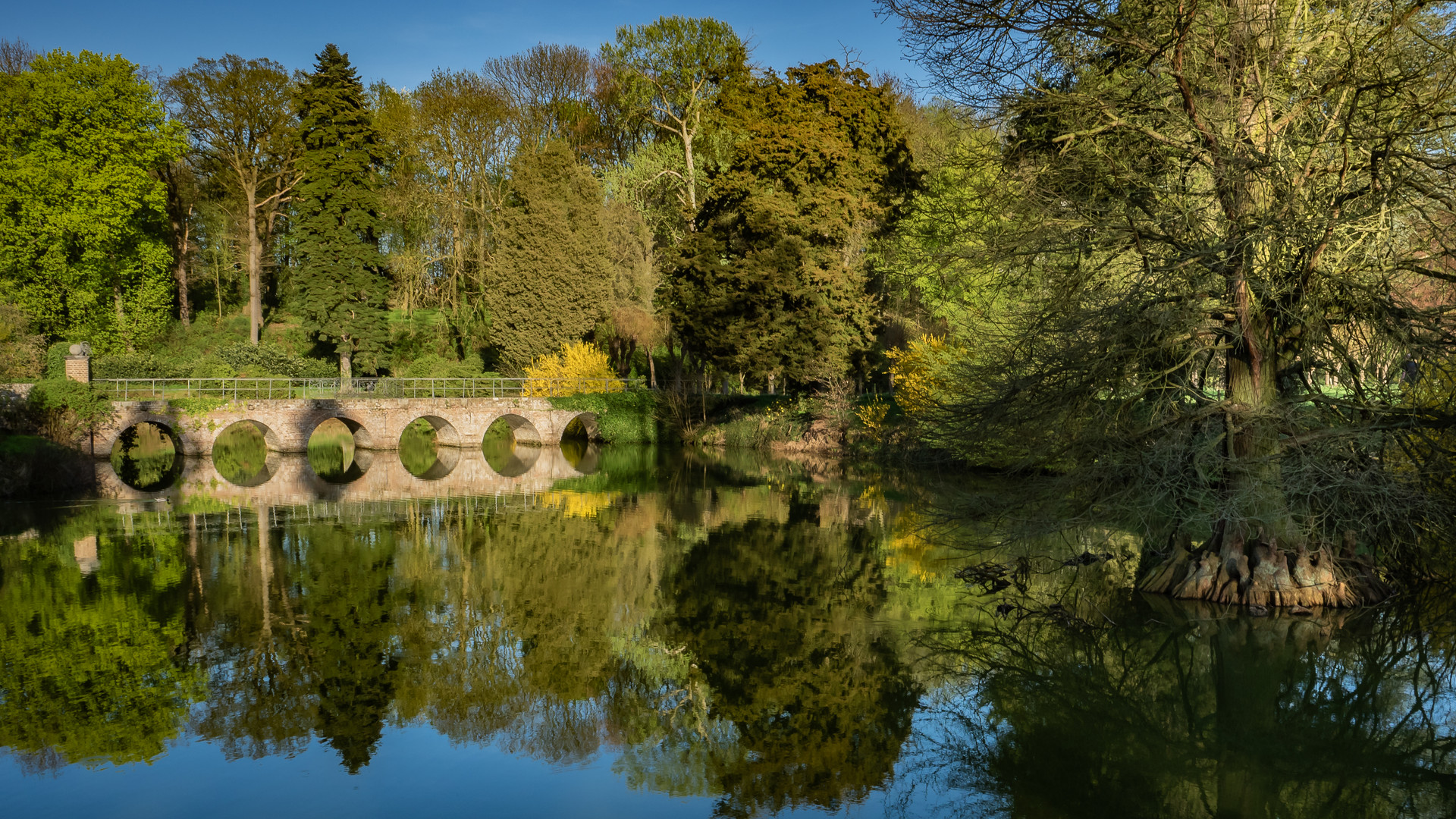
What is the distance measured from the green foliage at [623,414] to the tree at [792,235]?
238 inches

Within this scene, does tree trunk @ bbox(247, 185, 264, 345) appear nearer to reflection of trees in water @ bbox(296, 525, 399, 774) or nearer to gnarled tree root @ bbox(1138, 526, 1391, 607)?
reflection of trees in water @ bbox(296, 525, 399, 774)

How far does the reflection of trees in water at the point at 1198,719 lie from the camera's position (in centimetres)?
686

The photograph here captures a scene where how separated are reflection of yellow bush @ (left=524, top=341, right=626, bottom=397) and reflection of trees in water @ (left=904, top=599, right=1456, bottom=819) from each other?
92.3ft

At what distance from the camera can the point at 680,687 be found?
9344mm

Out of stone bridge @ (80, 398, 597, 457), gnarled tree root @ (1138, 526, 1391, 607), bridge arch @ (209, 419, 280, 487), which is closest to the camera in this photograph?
gnarled tree root @ (1138, 526, 1391, 607)

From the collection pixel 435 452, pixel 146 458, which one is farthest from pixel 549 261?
pixel 146 458

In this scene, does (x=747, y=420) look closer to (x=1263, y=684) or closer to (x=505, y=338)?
(x=505, y=338)

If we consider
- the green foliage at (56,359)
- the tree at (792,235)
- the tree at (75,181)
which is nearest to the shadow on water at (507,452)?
the tree at (792,235)

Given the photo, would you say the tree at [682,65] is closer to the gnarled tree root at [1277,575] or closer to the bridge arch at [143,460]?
the bridge arch at [143,460]

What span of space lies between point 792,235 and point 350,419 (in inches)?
629

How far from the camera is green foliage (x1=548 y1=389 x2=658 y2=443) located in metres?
37.5

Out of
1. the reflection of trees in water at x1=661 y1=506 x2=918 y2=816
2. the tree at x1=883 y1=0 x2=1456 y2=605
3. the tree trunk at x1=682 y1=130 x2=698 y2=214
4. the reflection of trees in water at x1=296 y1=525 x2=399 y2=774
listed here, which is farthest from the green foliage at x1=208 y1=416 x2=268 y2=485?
the tree at x1=883 y1=0 x2=1456 y2=605

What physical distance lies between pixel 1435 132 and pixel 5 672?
14.7 metres

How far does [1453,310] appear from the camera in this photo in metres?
9.43
